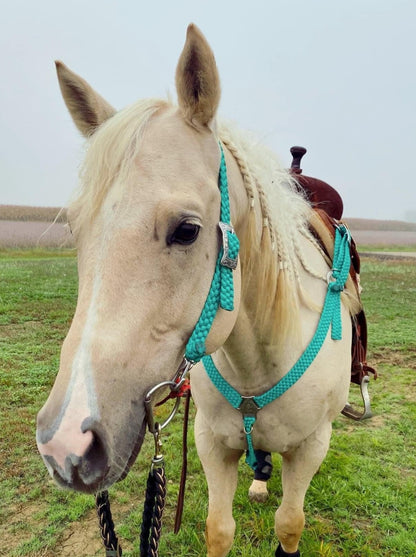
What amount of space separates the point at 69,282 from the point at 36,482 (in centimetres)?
892

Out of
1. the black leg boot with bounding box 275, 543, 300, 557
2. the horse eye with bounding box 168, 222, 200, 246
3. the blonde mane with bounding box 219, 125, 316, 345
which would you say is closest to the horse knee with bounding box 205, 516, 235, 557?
the black leg boot with bounding box 275, 543, 300, 557

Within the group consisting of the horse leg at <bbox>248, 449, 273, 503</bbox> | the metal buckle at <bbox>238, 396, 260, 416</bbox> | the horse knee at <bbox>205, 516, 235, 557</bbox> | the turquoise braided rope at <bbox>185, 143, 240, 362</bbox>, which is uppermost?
the turquoise braided rope at <bbox>185, 143, 240, 362</bbox>

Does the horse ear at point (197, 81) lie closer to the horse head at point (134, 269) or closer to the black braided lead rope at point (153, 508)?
the horse head at point (134, 269)

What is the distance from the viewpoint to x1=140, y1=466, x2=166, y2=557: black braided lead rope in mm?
1466

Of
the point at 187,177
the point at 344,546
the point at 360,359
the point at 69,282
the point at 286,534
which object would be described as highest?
the point at 187,177

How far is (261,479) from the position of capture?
10.5 feet

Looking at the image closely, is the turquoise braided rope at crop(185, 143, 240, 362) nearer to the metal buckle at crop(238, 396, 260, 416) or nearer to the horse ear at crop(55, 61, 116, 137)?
the horse ear at crop(55, 61, 116, 137)

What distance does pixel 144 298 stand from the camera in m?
1.12

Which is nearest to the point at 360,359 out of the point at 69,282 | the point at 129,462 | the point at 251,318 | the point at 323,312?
the point at 323,312

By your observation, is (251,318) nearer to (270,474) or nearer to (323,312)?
(323,312)

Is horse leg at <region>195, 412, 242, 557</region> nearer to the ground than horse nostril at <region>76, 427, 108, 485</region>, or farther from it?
nearer to the ground

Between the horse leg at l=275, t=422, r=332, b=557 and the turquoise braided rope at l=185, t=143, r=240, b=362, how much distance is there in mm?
1172

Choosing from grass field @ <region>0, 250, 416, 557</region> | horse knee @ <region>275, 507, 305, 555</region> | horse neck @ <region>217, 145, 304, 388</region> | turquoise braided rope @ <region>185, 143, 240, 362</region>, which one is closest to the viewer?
turquoise braided rope @ <region>185, 143, 240, 362</region>

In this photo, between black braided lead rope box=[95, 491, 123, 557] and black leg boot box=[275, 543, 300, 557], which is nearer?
black braided lead rope box=[95, 491, 123, 557]
